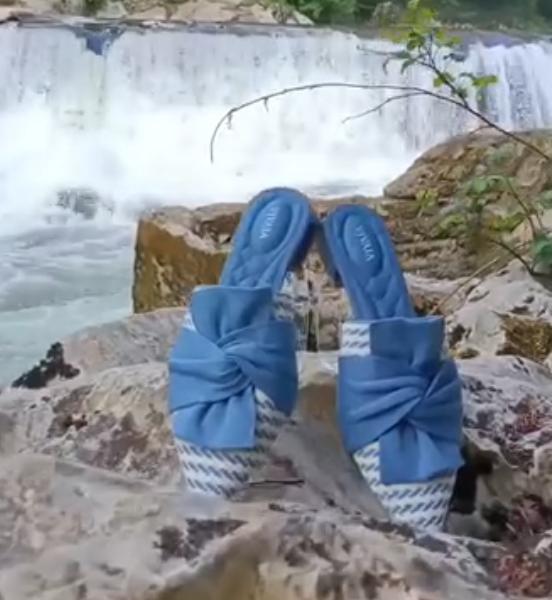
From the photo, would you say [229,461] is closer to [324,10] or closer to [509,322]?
[509,322]

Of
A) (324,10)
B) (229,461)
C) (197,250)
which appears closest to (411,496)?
(229,461)

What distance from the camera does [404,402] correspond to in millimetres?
1026

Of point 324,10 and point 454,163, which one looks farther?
point 324,10

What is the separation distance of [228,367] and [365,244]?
0.66ft

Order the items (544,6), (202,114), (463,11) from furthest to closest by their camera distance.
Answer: (544,6) → (463,11) → (202,114)

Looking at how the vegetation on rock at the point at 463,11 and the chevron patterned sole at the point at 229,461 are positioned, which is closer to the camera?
the chevron patterned sole at the point at 229,461

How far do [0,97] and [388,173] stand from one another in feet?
6.36

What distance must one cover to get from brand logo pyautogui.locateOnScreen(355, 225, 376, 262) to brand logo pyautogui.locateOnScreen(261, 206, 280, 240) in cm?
7

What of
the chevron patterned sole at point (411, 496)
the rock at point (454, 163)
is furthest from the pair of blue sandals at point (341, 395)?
the rock at point (454, 163)

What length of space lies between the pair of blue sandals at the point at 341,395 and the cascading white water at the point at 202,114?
4.86 metres

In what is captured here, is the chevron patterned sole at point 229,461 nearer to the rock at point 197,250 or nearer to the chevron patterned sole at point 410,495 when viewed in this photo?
the chevron patterned sole at point 410,495

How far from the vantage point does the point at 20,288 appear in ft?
14.6

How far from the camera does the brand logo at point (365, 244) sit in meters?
1.14

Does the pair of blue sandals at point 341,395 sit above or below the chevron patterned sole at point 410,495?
above
